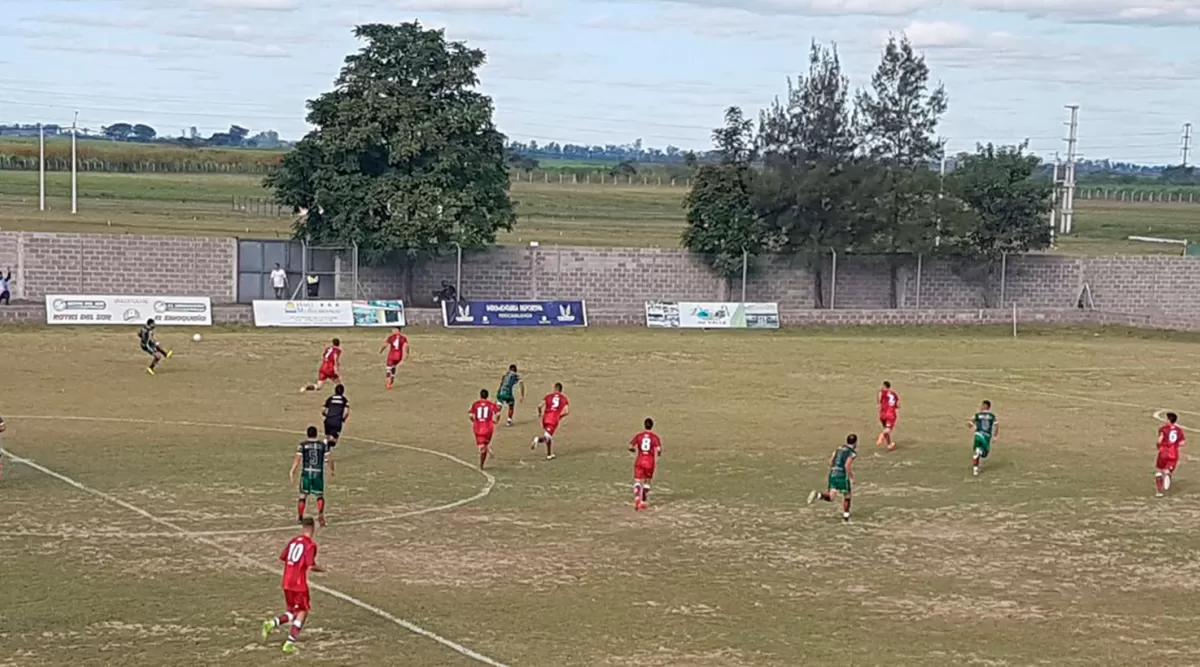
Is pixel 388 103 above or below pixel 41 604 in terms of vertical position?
above

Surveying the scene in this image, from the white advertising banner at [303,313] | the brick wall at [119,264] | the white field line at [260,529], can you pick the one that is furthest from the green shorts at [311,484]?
the brick wall at [119,264]

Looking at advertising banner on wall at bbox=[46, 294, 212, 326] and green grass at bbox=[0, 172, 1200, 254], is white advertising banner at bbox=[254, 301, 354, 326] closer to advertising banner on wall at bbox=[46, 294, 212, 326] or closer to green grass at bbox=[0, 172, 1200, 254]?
advertising banner on wall at bbox=[46, 294, 212, 326]

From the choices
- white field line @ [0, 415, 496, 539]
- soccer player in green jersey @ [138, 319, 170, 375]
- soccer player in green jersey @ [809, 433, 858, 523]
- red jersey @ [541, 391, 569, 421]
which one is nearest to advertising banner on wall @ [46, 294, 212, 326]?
soccer player in green jersey @ [138, 319, 170, 375]

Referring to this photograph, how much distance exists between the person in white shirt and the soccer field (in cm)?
1423

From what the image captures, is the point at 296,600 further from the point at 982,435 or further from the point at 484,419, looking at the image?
the point at 982,435

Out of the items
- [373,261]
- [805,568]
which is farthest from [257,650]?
[373,261]

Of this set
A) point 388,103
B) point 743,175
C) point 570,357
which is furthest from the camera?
point 743,175

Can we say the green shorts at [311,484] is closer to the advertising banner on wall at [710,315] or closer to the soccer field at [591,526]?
the soccer field at [591,526]

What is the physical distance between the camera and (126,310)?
186 ft

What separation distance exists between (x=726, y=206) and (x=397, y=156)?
15837 mm

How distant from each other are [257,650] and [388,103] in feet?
154

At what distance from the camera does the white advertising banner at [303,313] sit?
193ft

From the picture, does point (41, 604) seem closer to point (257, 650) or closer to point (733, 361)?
point (257, 650)

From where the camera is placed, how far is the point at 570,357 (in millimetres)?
52750
